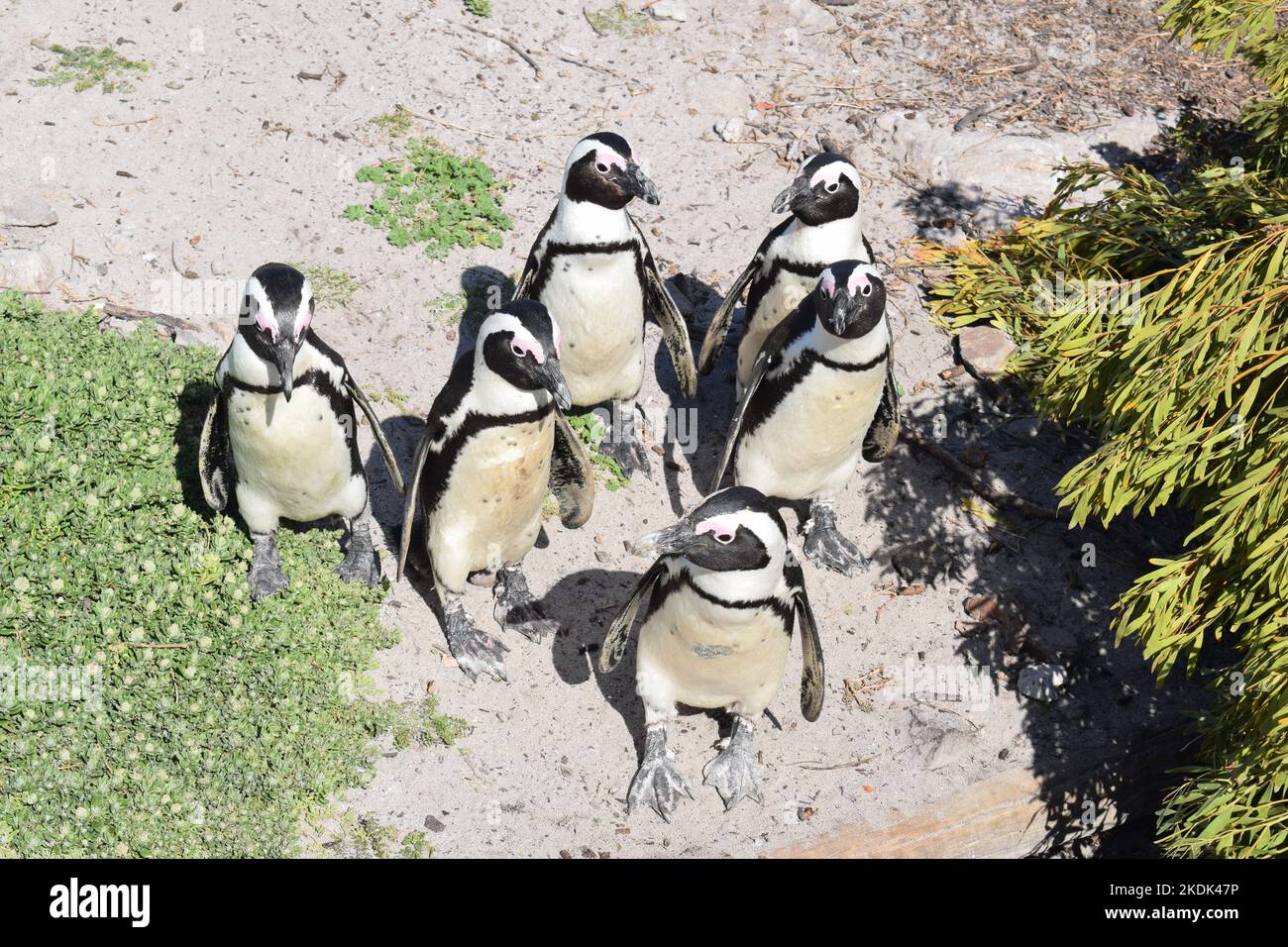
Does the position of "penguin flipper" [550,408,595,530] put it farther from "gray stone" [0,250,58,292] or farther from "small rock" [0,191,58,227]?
"small rock" [0,191,58,227]

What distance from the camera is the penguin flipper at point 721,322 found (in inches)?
235

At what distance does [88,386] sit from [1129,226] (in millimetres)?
5151

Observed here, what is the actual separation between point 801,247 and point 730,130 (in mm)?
2464

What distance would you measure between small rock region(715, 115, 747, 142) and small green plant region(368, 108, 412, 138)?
1.97 meters

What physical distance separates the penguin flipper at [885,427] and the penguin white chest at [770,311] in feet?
1.86

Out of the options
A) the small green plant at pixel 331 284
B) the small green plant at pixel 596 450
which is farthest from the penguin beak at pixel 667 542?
the small green plant at pixel 331 284

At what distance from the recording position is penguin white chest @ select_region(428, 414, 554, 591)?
462 centimetres

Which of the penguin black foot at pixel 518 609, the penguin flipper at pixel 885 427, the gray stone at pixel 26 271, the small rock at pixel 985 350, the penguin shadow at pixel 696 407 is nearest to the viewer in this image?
the penguin black foot at pixel 518 609

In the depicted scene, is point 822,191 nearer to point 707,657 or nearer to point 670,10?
point 707,657

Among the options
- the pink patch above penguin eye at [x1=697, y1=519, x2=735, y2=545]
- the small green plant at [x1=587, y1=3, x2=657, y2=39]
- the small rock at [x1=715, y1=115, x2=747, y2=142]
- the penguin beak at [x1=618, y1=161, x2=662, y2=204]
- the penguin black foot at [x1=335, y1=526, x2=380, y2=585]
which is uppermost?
the small green plant at [x1=587, y1=3, x2=657, y2=39]

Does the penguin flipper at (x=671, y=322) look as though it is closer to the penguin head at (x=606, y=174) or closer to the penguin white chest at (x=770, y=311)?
the penguin white chest at (x=770, y=311)

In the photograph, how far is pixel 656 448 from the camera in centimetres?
618

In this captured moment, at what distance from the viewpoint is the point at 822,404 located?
5.16 m

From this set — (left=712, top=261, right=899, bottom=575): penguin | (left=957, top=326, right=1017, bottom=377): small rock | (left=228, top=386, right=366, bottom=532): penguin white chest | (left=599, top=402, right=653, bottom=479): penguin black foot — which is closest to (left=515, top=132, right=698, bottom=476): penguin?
(left=599, top=402, right=653, bottom=479): penguin black foot
